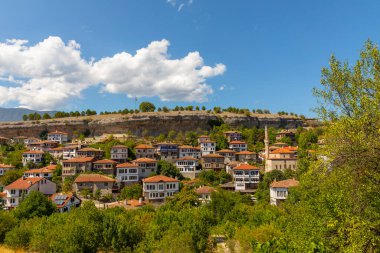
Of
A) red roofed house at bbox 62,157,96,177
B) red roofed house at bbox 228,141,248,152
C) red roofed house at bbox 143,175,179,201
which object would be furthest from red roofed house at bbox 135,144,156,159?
red roofed house at bbox 228,141,248,152

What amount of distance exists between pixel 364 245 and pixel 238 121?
86.7 m

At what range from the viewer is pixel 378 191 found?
37.5 ft

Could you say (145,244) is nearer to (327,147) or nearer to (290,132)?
(327,147)

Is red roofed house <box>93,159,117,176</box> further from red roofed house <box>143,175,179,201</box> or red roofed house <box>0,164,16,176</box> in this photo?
red roofed house <box>0,164,16,176</box>

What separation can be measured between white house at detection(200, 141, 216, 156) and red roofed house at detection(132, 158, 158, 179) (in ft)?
49.0

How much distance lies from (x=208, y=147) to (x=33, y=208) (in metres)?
41.6

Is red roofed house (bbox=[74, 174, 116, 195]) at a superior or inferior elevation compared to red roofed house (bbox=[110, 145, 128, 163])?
inferior

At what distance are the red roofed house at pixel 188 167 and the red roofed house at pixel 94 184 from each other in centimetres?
1522

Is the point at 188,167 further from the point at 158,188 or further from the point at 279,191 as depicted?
the point at 279,191

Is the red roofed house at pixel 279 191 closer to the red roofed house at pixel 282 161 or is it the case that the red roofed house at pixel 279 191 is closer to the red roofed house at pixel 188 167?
the red roofed house at pixel 282 161

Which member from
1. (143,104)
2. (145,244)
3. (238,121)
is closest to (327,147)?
(145,244)

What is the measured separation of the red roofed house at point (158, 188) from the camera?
161 feet

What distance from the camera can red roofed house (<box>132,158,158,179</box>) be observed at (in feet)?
187

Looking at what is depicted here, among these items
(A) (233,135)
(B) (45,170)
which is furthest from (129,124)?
(B) (45,170)
